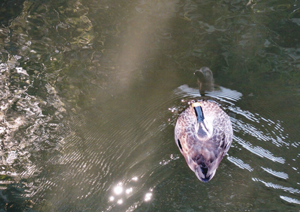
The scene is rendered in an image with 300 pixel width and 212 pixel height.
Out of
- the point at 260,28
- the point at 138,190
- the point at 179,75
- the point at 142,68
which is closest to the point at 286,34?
the point at 260,28

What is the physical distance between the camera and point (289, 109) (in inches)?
150

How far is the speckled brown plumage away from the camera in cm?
304

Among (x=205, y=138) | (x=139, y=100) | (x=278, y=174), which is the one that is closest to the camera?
(x=278, y=174)

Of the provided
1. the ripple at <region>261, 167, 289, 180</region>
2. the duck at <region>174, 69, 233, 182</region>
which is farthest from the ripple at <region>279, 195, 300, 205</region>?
the duck at <region>174, 69, 233, 182</region>

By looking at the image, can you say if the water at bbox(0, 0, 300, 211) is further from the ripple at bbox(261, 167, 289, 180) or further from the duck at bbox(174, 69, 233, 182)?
the duck at bbox(174, 69, 233, 182)


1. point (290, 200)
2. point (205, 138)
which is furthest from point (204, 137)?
point (290, 200)

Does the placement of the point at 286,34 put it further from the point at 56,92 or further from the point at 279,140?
the point at 56,92

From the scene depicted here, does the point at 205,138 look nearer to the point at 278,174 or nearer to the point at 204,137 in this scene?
the point at 204,137

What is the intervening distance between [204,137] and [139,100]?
4.19ft

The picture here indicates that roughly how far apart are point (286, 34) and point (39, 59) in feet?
15.4

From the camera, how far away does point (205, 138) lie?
132 inches

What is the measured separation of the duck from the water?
13 centimetres

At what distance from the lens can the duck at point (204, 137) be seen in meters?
3.04

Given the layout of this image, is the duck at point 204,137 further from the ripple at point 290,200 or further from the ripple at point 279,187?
the ripple at point 290,200
